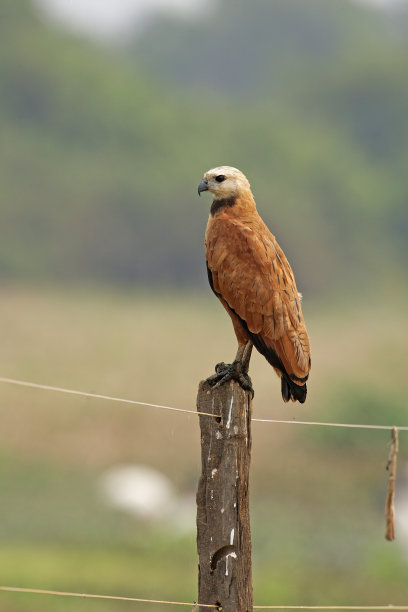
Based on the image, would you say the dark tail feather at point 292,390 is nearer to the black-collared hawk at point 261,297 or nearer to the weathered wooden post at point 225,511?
the black-collared hawk at point 261,297

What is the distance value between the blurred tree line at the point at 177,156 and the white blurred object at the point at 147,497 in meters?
24.0

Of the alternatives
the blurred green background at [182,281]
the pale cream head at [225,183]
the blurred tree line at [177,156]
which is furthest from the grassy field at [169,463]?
the blurred tree line at [177,156]

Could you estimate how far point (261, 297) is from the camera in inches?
214

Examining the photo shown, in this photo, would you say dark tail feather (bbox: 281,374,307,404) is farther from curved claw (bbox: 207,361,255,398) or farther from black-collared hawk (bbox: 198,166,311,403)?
curved claw (bbox: 207,361,255,398)

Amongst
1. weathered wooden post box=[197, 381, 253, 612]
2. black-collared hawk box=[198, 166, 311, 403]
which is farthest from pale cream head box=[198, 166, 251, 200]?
weathered wooden post box=[197, 381, 253, 612]

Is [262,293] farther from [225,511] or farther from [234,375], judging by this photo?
[225,511]

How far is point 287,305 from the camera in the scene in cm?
547

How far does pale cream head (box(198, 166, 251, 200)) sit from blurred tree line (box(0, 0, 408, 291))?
3406cm

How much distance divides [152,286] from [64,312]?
826cm

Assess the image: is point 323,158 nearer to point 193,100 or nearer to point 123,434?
point 193,100

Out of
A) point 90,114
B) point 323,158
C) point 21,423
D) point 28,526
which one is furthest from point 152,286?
point 28,526

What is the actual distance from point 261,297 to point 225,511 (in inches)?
55.7

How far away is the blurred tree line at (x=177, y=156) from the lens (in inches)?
1714

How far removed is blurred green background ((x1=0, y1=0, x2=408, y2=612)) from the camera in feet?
Answer: 42.9
